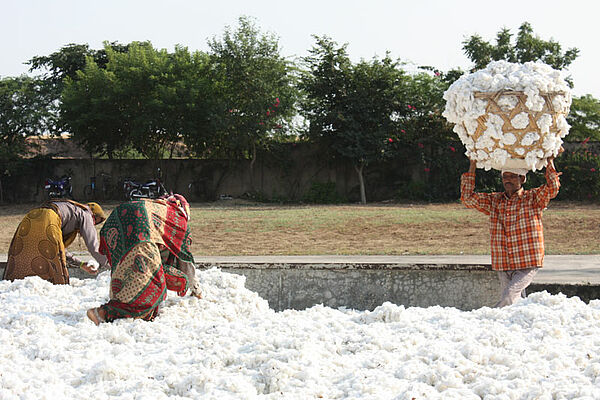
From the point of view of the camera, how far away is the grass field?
35.0 feet

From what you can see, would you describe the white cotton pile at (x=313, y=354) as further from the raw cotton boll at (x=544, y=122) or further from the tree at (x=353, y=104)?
the tree at (x=353, y=104)

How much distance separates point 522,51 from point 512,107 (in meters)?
18.3

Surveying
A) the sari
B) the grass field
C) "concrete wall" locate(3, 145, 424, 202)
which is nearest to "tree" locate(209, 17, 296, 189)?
"concrete wall" locate(3, 145, 424, 202)

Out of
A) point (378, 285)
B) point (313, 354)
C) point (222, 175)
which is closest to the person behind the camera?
point (313, 354)

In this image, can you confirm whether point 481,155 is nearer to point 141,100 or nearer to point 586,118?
point 141,100

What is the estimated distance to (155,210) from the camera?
4910mm

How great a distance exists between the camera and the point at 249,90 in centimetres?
2158

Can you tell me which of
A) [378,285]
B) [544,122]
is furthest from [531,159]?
[378,285]

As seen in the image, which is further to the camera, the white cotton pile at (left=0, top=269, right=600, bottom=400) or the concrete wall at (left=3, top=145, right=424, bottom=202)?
the concrete wall at (left=3, top=145, right=424, bottom=202)

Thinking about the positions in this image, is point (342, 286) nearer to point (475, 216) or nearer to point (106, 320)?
point (106, 320)

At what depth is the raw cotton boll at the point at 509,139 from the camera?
475 cm

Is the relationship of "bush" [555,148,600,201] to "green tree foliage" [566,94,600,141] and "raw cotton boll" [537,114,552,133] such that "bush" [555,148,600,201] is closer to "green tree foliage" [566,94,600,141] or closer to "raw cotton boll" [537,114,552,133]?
"green tree foliage" [566,94,600,141]

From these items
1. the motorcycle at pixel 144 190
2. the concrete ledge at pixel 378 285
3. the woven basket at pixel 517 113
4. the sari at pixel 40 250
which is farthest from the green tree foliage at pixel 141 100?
the woven basket at pixel 517 113

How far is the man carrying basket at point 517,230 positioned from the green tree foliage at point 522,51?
17169 mm
